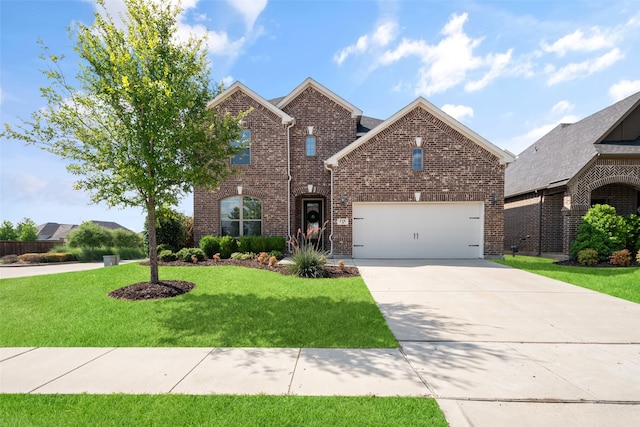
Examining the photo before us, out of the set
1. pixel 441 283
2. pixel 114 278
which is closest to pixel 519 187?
pixel 441 283

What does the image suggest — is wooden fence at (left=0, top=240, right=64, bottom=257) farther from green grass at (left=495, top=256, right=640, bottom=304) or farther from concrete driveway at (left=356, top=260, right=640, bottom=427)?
green grass at (left=495, top=256, right=640, bottom=304)

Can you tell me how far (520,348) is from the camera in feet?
15.3

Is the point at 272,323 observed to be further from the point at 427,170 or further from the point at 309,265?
the point at 427,170

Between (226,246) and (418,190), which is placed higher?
(418,190)

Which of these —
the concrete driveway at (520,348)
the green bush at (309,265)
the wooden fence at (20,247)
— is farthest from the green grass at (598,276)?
the wooden fence at (20,247)

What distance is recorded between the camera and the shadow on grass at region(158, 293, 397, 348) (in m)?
4.88

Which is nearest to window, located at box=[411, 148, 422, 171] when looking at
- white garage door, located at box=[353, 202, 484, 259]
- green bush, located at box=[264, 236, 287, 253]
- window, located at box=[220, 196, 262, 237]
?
white garage door, located at box=[353, 202, 484, 259]

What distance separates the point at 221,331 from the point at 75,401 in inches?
87.4

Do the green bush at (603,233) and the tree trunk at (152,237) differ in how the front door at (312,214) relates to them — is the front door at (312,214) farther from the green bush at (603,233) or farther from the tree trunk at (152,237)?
the green bush at (603,233)

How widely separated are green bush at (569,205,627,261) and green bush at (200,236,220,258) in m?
14.3

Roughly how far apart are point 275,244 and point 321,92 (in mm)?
7459

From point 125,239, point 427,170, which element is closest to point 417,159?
point 427,170

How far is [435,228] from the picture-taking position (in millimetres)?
13508

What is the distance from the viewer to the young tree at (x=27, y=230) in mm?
20953
